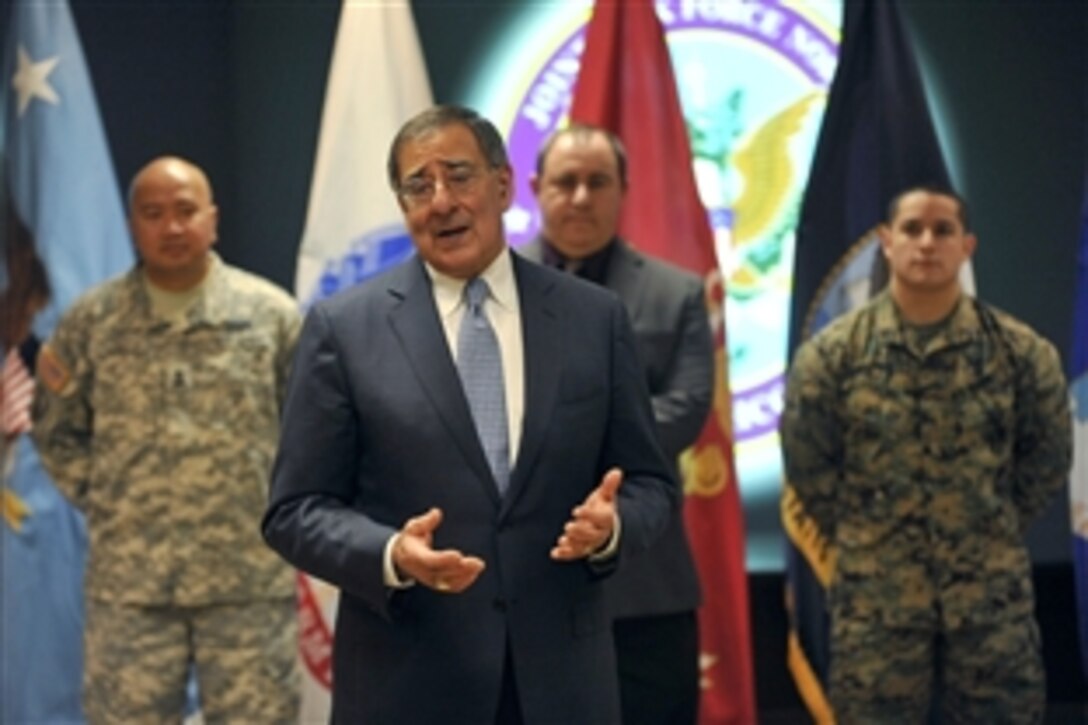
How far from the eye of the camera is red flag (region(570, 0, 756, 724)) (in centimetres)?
429

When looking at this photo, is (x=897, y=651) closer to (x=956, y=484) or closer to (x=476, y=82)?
(x=956, y=484)

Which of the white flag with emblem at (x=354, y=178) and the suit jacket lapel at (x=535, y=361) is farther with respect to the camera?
the white flag with emblem at (x=354, y=178)

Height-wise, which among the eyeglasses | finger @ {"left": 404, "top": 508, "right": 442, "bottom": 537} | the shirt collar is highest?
the eyeglasses

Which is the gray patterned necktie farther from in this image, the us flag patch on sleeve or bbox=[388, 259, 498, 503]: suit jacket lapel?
the us flag patch on sleeve

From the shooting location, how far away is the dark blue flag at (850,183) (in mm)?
4430

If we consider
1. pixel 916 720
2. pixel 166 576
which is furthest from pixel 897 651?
pixel 166 576

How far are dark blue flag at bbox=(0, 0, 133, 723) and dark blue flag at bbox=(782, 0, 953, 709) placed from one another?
1848mm

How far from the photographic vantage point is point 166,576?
3.74m

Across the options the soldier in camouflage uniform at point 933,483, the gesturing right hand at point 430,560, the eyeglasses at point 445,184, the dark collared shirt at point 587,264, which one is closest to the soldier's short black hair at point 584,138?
the dark collared shirt at point 587,264

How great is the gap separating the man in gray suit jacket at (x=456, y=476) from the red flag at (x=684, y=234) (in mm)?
1913

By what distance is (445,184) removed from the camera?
2.26 meters

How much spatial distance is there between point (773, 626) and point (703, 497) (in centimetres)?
108

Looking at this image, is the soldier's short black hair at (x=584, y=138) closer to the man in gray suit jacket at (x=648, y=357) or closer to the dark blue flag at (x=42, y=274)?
the man in gray suit jacket at (x=648, y=357)

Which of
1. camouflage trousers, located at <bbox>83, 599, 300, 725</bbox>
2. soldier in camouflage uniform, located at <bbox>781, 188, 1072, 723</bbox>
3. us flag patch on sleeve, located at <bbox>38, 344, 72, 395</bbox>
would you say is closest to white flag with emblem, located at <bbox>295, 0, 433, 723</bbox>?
camouflage trousers, located at <bbox>83, 599, 300, 725</bbox>
